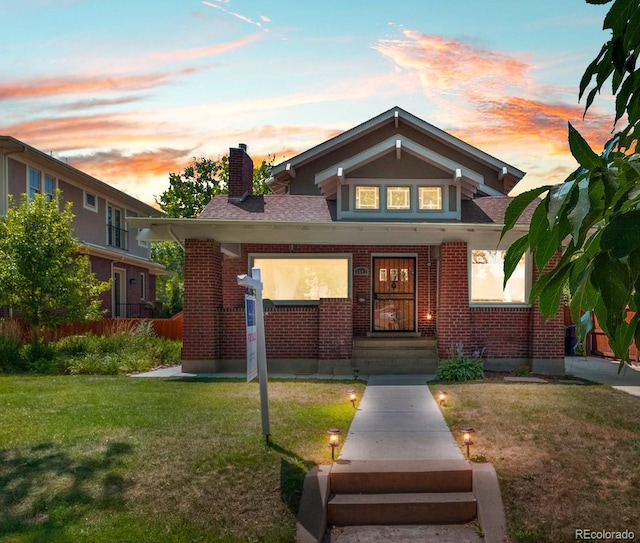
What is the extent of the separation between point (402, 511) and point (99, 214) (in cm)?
2172

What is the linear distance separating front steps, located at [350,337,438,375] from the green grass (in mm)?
3355

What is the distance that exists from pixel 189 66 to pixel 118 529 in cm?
731

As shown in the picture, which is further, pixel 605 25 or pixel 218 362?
pixel 218 362

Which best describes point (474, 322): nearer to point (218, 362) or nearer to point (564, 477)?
point (218, 362)

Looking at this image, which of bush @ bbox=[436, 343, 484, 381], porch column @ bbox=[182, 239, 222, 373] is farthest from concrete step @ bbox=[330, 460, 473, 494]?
porch column @ bbox=[182, 239, 222, 373]

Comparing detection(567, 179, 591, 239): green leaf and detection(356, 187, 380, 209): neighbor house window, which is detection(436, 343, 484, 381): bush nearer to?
detection(356, 187, 380, 209): neighbor house window

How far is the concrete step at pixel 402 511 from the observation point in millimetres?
5188

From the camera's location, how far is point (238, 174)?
14648 mm

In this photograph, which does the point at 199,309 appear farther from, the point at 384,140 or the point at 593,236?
the point at 593,236

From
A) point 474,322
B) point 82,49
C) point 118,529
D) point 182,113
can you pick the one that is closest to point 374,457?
point 118,529

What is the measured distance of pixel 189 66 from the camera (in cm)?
908

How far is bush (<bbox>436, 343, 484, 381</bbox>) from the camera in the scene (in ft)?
36.7

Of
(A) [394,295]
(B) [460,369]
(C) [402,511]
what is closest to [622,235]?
(C) [402,511]

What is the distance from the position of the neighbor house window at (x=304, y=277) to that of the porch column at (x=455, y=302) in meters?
2.76
